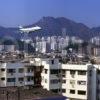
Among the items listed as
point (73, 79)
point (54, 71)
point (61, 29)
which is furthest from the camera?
point (61, 29)

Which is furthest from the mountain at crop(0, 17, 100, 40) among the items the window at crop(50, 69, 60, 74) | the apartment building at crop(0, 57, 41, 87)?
the window at crop(50, 69, 60, 74)

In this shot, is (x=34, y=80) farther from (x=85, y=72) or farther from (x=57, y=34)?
(x=57, y=34)

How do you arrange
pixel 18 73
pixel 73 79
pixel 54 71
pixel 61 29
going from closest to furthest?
pixel 73 79, pixel 54 71, pixel 18 73, pixel 61 29

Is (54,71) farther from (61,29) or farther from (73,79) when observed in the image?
(61,29)

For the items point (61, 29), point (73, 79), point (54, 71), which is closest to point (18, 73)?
point (54, 71)

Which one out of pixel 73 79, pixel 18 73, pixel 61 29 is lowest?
pixel 73 79

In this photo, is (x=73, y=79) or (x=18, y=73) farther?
(x=18, y=73)

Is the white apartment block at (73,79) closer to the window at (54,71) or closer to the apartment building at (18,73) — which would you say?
the window at (54,71)

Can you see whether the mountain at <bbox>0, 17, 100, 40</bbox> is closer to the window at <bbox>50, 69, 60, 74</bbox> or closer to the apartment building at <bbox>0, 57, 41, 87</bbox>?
the apartment building at <bbox>0, 57, 41, 87</bbox>

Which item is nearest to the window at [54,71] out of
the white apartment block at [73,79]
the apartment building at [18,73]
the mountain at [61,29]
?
the white apartment block at [73,79]
